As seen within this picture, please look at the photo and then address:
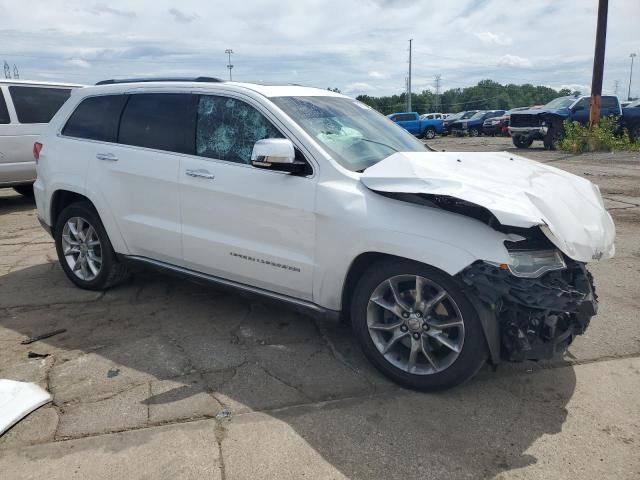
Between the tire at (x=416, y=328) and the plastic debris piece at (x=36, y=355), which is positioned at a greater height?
the tire at (x=416, y=328)

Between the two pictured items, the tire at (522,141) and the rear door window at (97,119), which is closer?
the rear door window at (97,119)

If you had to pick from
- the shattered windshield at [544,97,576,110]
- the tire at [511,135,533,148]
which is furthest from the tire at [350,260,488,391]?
the shattered windshield at [544,97,576,110]

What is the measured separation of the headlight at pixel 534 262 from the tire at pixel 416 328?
312mm

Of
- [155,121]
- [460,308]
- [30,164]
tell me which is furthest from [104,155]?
[30,164]

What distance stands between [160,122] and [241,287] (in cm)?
151

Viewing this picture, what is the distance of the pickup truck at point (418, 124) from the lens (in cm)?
3434

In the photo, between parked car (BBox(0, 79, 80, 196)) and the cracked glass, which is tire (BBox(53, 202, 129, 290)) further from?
parked car (BBox(0, 79, 80, 196))

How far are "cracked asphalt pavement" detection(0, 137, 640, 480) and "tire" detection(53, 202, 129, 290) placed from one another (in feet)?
0.96

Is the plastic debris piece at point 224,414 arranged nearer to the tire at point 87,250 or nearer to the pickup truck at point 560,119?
the tire at point 87,250

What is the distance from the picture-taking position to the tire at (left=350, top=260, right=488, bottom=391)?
300 centimetres

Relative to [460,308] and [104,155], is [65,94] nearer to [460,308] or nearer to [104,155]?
[104,155]

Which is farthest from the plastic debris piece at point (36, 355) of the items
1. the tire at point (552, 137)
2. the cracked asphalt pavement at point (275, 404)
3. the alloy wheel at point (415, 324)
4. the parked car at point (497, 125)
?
the parked car at point (497, 125)

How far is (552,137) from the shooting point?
20172 millimetres

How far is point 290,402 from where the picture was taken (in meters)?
3.17
